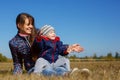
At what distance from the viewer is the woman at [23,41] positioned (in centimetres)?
801

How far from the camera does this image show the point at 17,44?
8.06 metres

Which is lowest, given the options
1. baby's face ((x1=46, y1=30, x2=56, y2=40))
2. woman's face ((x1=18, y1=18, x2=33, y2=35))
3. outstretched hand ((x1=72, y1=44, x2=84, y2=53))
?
outstretched hand ((x1=72, y1=44, x2=84, y2=53))

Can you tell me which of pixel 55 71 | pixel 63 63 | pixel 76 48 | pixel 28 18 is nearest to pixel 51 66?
pixel 63 63

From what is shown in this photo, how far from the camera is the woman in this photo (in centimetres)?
801

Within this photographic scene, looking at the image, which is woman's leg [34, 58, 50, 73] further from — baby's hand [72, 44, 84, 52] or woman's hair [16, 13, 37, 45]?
woman's hair [16, 13, 37, 45]

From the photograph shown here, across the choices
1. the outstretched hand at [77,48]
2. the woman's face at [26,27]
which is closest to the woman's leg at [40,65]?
the outstretched hand at [77,48]

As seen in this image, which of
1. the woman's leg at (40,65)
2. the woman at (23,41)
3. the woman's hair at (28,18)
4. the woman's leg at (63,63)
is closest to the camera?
the woman's leg at (40,65)

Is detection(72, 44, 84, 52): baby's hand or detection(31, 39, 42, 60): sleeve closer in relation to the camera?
detection(72, 44, 84, 52): baby's hand

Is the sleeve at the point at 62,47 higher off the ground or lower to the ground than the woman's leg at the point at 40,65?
higher

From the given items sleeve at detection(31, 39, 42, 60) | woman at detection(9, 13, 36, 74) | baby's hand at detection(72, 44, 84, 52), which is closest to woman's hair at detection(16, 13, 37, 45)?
woman at detection(9, 13, 36, 74)

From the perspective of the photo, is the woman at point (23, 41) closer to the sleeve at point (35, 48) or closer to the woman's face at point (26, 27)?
the woman's face at point (26, 27)

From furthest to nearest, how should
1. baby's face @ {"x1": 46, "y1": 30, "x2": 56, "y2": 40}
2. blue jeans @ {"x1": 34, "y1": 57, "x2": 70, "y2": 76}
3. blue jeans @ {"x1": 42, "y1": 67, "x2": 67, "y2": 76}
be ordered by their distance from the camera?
baby's face @ {"x1": 46, "y1": 30, "x2": 56, "y2": 40}
blue jeans @ {"x1": 34, "y1": 57, "x2": 70, "y2": 76}
blue jeans @ {"x1": 42, "y1": 67, "x2": 67, "y2": 76}

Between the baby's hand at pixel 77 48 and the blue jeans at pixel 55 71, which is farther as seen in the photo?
the baby's hand at pixel 77 48

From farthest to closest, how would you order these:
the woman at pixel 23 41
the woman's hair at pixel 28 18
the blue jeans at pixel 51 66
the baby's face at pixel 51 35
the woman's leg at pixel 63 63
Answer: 1. the woman at pixel 23 41
2. the woman's hair at pixel 28 18
3. the baby's face at pixel 51 35
4. the woman's leg at pixel 63 63
5. the blue jeans at pixel 51 66
